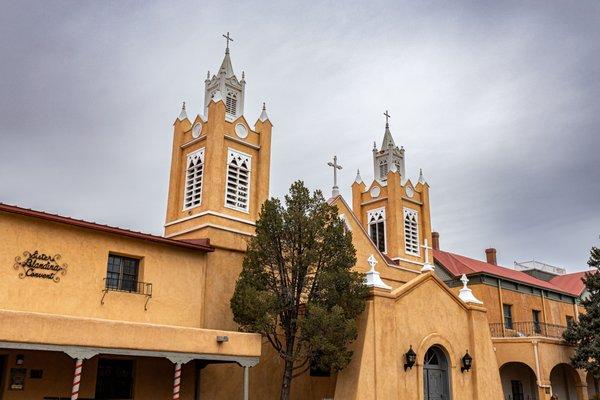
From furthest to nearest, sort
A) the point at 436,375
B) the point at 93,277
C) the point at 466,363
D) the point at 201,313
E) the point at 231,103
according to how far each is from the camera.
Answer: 1. the point at 231,103
2. the point at 466,363
3. the point at 436,375
4. the point at 201,313
5. the point at 93,277

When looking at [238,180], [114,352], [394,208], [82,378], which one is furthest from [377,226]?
[114,352]

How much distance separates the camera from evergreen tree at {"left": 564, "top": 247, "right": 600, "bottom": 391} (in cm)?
2955

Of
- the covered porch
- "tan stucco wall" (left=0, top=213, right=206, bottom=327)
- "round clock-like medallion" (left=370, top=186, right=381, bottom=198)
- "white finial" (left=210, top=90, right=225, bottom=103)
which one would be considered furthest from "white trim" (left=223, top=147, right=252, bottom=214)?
"round clock-like medallion" (left=370, top=186, right=381, bottom=198)

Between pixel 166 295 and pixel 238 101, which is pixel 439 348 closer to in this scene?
pixel 166 295

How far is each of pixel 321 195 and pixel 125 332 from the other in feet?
27.9

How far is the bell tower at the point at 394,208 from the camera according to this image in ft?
116

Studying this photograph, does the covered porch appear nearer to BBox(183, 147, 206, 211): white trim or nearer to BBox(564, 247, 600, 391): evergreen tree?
BBox(183, 147, 206, 211): white trim

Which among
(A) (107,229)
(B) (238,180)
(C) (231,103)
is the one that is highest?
(C) (231,103)

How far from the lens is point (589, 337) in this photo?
3017 centimetres

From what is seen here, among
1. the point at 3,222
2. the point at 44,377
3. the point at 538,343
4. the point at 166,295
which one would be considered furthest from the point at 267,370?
the point at 538,343

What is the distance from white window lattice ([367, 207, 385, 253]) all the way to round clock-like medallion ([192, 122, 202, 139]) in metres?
14.2

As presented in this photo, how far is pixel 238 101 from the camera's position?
2772 cm

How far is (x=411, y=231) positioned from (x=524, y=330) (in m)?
9.30

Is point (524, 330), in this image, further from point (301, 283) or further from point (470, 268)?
point (301, 283)
